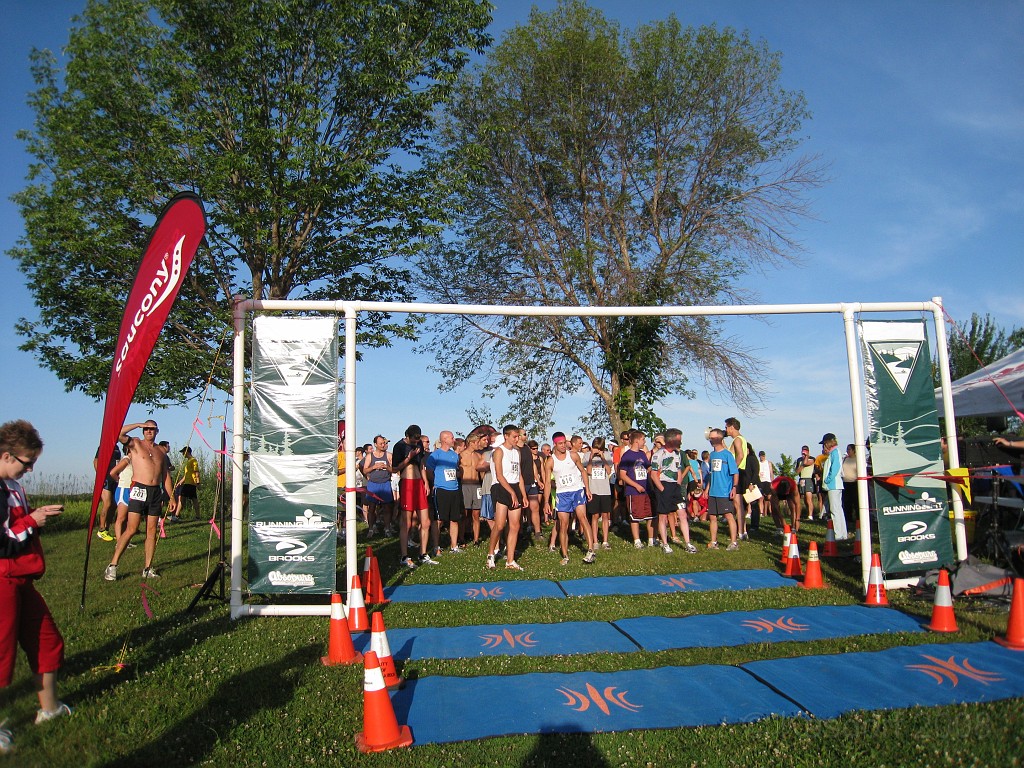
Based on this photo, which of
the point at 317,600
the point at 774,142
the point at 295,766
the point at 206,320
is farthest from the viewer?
the point at 774,142

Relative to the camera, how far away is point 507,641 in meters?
6.30

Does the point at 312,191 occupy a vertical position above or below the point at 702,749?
above

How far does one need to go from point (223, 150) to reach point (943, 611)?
16880mm

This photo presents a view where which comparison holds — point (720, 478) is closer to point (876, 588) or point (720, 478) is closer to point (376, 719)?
point (876, 588)

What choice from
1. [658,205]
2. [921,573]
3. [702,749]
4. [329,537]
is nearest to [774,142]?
[658,205]

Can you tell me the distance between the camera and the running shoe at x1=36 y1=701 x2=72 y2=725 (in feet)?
13.5

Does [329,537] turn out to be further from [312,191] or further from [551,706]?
[312,191]

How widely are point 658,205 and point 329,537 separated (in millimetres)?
17998

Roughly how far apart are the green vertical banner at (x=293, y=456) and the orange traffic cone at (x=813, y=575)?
5838mm

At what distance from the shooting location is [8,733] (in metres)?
3.49

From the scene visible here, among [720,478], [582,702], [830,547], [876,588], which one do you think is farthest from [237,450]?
[830,547]

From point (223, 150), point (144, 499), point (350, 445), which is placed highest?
point (223, 150)

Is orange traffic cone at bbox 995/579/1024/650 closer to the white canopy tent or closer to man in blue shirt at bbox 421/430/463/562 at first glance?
the white canopy tent

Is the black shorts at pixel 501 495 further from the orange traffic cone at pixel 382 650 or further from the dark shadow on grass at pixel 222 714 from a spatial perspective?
the orange traffic cone at pixel 382 650
